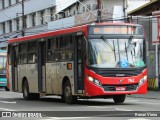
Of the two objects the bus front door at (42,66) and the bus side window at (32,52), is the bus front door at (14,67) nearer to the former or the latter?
the bus side window at (32,52)

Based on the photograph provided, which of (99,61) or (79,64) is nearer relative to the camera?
(99,61)

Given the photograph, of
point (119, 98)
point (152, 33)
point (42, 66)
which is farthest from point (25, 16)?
point (119, 98)

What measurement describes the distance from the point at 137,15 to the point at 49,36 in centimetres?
2065

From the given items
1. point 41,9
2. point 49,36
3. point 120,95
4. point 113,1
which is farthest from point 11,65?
point 41,9

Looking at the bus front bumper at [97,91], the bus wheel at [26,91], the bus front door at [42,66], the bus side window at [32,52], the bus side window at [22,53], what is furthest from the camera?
the bus wheel at [26,91]

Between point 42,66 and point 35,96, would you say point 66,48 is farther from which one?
point 35,96

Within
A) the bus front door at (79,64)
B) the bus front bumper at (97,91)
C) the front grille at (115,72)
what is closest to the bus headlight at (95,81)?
the bus front bumper at (97,91)

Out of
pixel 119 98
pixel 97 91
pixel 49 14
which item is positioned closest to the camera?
pixel 97 91

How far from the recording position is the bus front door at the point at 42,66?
2392cm

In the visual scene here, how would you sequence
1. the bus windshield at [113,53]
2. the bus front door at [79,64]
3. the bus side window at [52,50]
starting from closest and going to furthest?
the bus windshield at [113,53] < the bus front door at [79,64] < the bus side window at [52,50]

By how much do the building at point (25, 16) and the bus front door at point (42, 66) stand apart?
1357 inches

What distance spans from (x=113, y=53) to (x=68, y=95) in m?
2.96

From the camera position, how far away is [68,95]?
2170 centimetres

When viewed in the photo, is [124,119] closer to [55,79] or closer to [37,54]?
[55,79]
